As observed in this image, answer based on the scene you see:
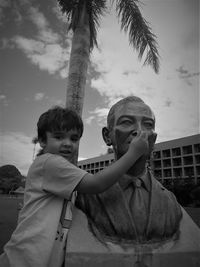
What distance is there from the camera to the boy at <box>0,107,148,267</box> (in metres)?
1.30

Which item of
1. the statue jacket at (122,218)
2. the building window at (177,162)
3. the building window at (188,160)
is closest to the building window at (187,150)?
the building window at (188,160)

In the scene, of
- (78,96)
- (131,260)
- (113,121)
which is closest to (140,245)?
(131,260)

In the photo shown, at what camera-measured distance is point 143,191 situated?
169cm

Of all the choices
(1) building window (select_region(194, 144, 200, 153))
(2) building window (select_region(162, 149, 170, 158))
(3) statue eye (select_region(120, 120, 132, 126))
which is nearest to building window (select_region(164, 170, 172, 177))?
(2) building window (select_region(162, 149, 170, 158))

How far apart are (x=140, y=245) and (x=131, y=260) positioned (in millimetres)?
100

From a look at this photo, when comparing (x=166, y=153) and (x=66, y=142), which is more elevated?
(x=166, y=153)

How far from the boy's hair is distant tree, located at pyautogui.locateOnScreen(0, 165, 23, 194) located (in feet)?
158

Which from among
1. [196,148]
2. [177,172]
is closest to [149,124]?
[196,148]

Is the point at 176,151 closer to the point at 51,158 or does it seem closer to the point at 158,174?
the point at 158,174

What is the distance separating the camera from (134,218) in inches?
60.6

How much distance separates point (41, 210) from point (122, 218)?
1.60 feet

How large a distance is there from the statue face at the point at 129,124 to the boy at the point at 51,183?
24cm

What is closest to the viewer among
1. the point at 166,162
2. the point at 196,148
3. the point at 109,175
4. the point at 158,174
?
the point at 109,175

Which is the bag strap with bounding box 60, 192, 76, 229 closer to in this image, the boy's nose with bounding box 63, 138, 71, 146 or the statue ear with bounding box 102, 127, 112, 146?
the boy's nose with bounding box 63, 138, 71, 146
